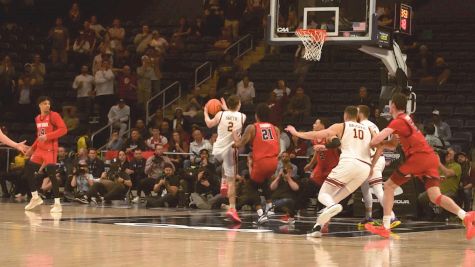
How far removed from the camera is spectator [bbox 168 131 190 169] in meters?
21.2

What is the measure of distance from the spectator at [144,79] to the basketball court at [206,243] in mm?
10282

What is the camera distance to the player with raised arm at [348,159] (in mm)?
12836

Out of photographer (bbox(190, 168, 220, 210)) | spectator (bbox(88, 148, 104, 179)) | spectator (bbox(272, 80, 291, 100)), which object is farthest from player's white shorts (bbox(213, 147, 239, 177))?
spectator (bbox(272, 80, 291, 100))

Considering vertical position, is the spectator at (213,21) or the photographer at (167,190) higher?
the spectator at (213,21)

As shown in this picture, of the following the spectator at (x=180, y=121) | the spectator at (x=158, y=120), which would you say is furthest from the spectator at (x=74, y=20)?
the spectator at (x=180, y=121)

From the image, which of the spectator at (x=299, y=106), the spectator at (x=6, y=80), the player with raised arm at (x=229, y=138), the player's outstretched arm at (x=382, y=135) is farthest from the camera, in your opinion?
the spectator at (x=6, y=80)

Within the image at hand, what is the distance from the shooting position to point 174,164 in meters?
21.1

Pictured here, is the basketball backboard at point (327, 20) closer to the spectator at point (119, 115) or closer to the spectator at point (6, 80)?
the spectator at point (119, 115)

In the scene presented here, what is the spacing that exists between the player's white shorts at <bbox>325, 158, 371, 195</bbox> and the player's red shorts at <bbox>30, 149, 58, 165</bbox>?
6.06m

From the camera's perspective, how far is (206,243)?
11.2 meters

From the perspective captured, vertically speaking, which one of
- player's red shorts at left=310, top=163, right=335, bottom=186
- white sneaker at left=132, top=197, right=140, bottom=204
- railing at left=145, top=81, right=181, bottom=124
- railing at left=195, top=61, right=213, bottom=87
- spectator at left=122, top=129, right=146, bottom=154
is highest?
railing at left=195, top=61, right=213, bottom=87

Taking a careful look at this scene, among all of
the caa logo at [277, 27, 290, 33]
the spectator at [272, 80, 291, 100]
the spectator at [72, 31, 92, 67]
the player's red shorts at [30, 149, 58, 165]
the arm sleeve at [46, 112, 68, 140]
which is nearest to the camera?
the arm sleeve at [46, 112, 68, 140]

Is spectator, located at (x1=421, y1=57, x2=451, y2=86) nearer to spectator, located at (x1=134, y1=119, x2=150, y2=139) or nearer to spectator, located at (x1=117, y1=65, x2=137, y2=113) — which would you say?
spectator, located at (x1=134, y1=119, x2=150, y2=139)

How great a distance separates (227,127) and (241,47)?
13.5 metres
